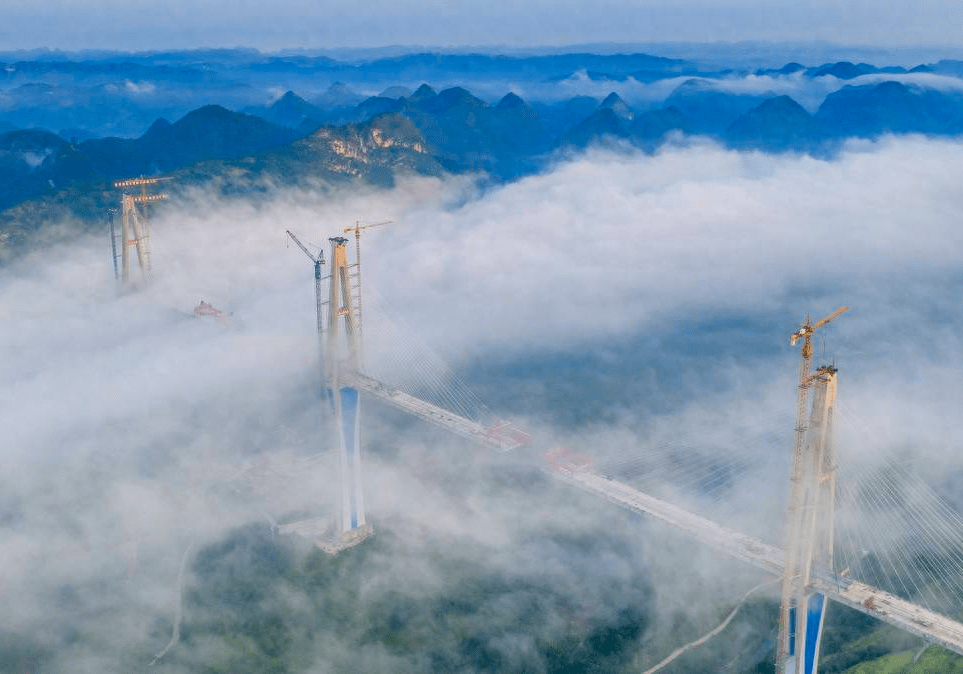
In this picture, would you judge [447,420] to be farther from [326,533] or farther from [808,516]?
[808,516]

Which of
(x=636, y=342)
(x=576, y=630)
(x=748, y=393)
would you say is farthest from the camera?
(x=636, y=342)

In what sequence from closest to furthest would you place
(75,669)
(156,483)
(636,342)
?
(75,669) → (156,483) → (636,342)

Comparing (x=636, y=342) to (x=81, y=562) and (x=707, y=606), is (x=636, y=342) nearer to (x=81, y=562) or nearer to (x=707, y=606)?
(x=707, y=606)

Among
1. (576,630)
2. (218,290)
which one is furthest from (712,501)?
(218,290)

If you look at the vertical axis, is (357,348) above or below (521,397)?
above

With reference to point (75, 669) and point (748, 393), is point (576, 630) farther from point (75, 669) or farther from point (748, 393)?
point (748, 393)

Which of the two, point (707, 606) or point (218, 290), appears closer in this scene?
point (707, 606)
